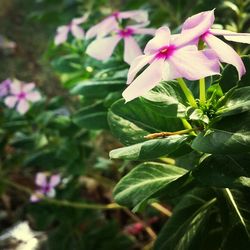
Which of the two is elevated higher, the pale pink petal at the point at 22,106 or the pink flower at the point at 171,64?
the pink flower at the point at 171,64

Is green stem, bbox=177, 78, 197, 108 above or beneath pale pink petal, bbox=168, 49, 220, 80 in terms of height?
beneath

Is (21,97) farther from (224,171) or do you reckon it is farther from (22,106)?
(224,171)

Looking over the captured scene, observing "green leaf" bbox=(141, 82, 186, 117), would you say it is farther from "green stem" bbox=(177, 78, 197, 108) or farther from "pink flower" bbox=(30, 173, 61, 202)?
"pink flower" bbox=(30, 173, 61, 202)

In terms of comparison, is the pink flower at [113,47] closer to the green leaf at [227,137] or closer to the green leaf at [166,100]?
the green leaf at [166,100]

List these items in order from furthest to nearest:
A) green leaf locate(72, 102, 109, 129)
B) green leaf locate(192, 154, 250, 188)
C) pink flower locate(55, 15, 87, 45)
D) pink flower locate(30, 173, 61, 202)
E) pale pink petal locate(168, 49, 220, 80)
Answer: pink flower locate(30, 173, 61, 202) → pink flower locate(55, 15, 87, 45) → green leaf locate(72, 102, 109, 129) → green leaf locate(192, 154, 250, 188) → pale pink petal locate(168, 49, 220, 80)

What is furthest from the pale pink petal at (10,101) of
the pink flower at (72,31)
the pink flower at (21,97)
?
the pink flower at (72,31)

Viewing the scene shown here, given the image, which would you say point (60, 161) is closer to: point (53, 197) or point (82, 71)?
point (53, 197)

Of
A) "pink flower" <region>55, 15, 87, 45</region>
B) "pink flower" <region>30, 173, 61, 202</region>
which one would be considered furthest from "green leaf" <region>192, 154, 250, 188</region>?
"pink flower" <region>30, 173, 61, 202</region>

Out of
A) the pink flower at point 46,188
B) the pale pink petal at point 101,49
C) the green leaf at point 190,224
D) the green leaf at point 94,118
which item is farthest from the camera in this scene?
the pink flower at point 46,188

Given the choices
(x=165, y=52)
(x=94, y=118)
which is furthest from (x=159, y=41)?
(x=94, y=118)
